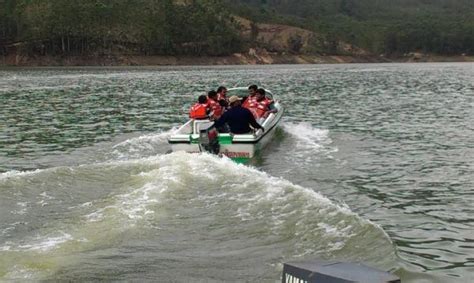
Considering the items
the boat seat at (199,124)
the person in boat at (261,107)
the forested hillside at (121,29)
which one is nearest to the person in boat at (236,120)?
the boat seat at (199,124)

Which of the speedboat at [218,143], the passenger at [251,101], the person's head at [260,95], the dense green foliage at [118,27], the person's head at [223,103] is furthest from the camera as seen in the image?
the dense green foliage at [118,27]

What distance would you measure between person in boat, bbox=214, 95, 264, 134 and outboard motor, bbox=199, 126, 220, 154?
2.54ft

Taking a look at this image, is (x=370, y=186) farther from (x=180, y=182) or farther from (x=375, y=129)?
(x=375, y=129)

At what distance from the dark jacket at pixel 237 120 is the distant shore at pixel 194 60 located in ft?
354

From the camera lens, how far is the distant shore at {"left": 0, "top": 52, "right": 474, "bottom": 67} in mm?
116938

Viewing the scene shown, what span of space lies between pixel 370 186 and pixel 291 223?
3877 millimetres

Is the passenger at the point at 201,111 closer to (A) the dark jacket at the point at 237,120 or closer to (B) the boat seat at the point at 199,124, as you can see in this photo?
(B) the boat seat at the point at 199,124

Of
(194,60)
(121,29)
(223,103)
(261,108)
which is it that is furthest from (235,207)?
(194,60)

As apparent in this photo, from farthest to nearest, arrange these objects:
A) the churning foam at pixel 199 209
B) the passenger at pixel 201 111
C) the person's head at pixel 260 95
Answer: the person's head at pixel 260 95 < the passenger at pixel 201 111 < the churning foam at pixel 199 209

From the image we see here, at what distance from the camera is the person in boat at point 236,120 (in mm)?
15602

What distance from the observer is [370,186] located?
12492 millimetres

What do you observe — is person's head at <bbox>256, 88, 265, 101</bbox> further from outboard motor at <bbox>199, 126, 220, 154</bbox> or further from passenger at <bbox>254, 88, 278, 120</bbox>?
outboard motor at <bbox>199, 126, 220, 154</bbox>

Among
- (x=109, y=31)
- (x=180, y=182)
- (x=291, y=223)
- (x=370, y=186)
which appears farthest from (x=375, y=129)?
(x=109, y=31)

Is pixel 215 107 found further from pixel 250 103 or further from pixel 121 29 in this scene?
pixel 121 29
